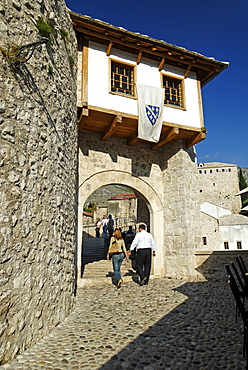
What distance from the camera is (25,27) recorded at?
3830mm

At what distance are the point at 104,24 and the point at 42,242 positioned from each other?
19.9 feet

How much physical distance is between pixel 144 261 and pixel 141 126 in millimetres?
3682

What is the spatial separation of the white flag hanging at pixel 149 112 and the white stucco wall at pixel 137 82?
0.22 metres

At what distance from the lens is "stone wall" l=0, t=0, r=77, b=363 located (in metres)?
3.14

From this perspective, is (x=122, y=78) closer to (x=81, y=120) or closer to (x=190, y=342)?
(x=81, y=120)

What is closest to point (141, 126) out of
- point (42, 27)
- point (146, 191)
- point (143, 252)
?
point (146, 191)

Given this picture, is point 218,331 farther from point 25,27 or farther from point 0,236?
point 25,27

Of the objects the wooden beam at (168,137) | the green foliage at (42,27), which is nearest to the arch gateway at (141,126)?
the wooden beam at (168,137)

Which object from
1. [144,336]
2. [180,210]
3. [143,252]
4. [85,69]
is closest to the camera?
[144,336]

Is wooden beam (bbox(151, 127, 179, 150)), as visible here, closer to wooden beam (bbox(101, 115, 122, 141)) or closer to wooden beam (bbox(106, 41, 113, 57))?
wooden beam (bbox(101, 115, 122, 141))

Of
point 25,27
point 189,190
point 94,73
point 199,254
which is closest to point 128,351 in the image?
point 25,27

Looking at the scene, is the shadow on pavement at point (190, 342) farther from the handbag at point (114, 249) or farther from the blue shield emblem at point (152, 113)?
the blue shield emblem at point (152, 113)

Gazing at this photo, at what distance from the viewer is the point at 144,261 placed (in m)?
7.18

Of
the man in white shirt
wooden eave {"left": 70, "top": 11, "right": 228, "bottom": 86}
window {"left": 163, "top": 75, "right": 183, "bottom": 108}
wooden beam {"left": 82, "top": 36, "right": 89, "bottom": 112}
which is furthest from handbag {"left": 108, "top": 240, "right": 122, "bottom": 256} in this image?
wooden eave {"left": 70, "top": 11, "right": 228, "bottom": 86}
